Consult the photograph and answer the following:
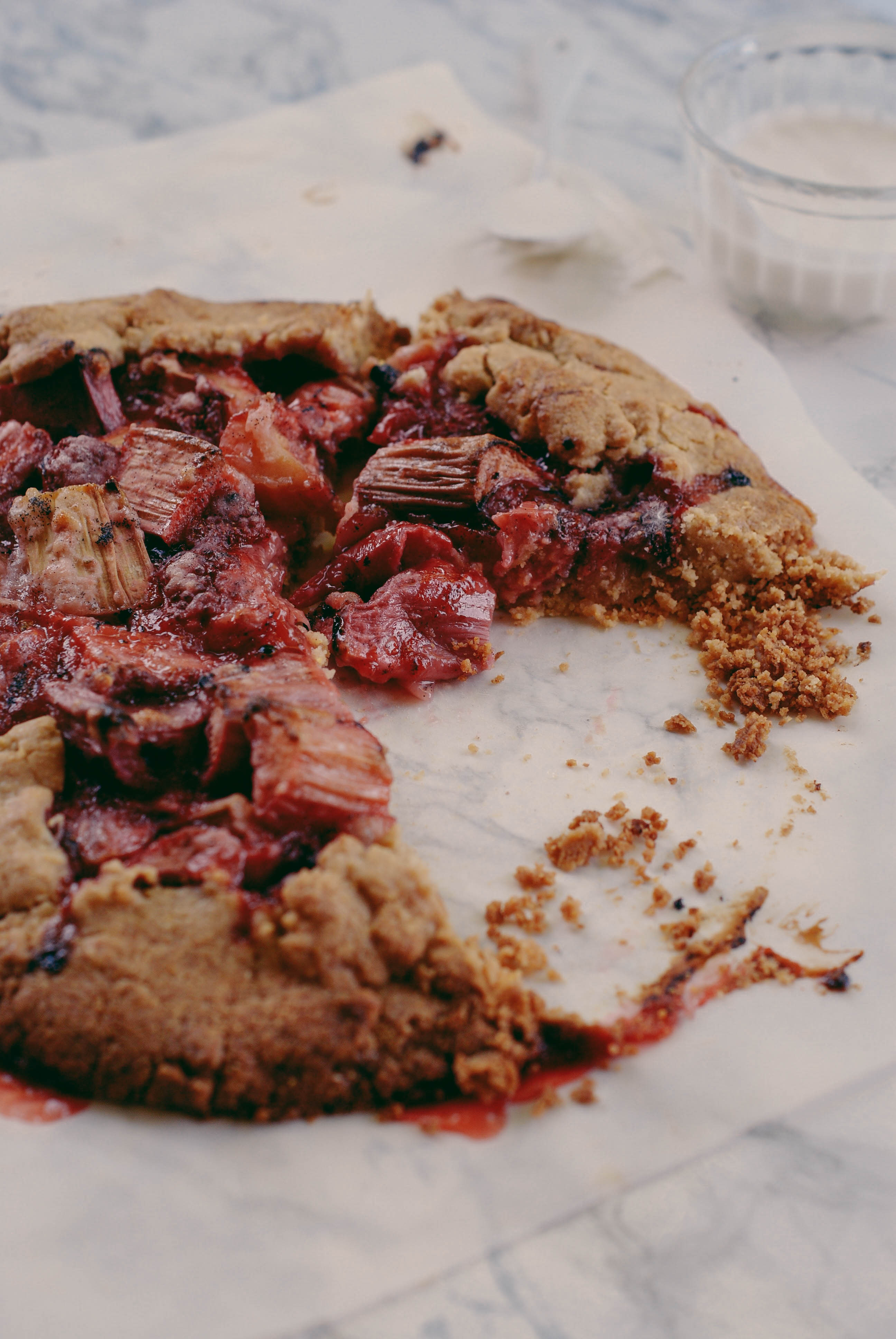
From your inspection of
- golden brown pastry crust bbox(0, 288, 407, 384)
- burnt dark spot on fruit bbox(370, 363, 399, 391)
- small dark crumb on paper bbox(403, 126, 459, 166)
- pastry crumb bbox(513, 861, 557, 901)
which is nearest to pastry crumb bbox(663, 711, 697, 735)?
pastry crumb bbox(513, 861, 557, 901)

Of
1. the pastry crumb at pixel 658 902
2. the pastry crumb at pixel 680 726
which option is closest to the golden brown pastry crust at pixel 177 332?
the pastry crumb at pixel 680 726

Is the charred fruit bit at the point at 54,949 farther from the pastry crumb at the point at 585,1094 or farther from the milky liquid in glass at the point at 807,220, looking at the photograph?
the milky liquid in glass at the point at 807,220

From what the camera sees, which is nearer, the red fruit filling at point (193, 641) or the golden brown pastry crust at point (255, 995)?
the golden brown pastry crust at point (255, 995)

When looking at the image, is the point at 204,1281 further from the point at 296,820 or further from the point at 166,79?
the point at 166,79

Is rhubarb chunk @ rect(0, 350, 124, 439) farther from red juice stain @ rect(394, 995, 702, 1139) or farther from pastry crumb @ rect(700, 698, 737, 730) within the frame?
red juice stain @ rect(394, 995, 702, 1139)

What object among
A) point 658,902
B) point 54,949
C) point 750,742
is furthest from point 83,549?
point 750,742

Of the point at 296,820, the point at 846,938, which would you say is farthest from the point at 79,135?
the point at 846,938
